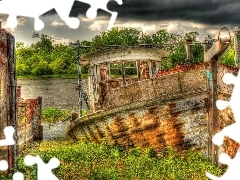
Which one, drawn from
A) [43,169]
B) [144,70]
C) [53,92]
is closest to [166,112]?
[144,70]

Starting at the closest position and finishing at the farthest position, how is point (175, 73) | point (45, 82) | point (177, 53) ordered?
point (175, 73), point (177, 53), point (45, 82)

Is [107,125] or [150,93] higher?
[150,93]

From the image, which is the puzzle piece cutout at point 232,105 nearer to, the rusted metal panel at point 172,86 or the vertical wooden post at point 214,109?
the vertical wooden post at point 214,109

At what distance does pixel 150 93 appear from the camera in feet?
36.7

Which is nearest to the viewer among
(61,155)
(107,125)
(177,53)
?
(61,155)

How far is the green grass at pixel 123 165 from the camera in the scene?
28.5 feet

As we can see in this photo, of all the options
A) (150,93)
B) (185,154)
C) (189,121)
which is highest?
(150,93)

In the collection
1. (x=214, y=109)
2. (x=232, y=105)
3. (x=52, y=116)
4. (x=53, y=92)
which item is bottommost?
(x=52, y=116)

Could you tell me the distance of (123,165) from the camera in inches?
379

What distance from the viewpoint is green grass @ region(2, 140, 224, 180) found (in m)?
8.70

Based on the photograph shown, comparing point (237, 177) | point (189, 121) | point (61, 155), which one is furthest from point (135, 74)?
point (237, 177)

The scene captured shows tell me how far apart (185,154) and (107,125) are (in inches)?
94.8

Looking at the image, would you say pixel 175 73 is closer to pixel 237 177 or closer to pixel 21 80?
pixel 237 177

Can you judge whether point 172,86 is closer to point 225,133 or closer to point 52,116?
point 225,133
